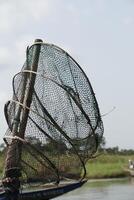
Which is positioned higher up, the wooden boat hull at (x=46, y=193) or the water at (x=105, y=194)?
the water at (x=105, y=194)

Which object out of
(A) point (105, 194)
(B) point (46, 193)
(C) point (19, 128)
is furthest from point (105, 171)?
(C) point (19, 128)

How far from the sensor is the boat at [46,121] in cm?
1020

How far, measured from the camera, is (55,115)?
34.3 ft

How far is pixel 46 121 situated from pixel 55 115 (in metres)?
0.20

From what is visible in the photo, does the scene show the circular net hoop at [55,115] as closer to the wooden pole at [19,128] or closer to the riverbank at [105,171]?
the wooden pole at [19,128]

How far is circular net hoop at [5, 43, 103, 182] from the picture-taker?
1041 cm

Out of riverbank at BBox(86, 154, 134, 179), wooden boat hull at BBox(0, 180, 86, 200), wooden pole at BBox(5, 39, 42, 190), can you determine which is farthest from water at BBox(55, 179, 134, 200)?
wooden pole at BBox(5, 39, 42, 190)

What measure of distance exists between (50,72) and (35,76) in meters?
0.36

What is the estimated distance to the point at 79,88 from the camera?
35.0 feet

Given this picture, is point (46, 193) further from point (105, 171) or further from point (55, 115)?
point (105, 171)

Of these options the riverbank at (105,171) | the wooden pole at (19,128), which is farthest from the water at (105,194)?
the wooden pole at (19,128)

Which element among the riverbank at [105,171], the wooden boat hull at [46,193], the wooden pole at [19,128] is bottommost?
the wooden boat hull at [46,193]

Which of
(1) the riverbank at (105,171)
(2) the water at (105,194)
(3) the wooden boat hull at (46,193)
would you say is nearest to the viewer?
(3) the wooden boat hull at (46,193)

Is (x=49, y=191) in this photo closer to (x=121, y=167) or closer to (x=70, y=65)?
(x=70, y=65)
